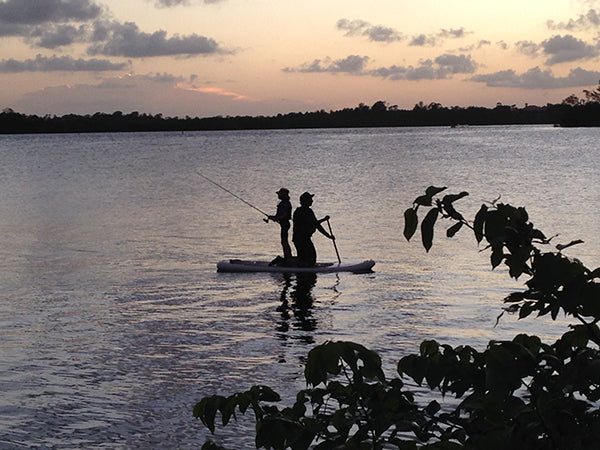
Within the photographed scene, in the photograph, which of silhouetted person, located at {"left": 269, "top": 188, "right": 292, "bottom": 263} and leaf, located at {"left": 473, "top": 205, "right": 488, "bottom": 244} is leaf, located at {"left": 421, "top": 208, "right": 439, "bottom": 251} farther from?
silhouetted person, located at {"left": 269, "top": 188, "right": 292, "bottom": 263}

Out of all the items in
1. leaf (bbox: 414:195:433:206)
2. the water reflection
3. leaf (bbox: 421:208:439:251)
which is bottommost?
the water reflection

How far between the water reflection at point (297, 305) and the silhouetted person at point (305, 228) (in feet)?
1.38

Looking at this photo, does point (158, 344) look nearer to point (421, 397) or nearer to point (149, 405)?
point (149, 405)

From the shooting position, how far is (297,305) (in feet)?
56.8

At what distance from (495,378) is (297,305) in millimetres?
14145

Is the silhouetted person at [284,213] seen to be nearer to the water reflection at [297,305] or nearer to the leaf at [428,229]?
the water reflection at [297,305]

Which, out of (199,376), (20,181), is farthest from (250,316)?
(20,181)

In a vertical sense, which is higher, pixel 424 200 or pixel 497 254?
pixel 424 200

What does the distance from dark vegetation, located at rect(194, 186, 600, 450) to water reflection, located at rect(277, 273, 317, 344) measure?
9.81 metres

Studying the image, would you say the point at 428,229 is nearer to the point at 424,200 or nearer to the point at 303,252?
the point at 424,200

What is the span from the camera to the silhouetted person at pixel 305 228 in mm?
20016

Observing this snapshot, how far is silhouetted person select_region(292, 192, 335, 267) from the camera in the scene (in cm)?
2002

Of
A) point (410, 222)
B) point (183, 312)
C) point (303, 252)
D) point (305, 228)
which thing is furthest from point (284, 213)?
point (410, 222)

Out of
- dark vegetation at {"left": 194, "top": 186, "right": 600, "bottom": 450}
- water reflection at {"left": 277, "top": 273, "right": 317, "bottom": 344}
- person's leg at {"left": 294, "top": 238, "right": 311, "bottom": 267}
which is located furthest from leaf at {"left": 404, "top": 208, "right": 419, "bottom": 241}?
person's leg at {"left": 294, "top": 238, "right": 311, "bottom": 267}
